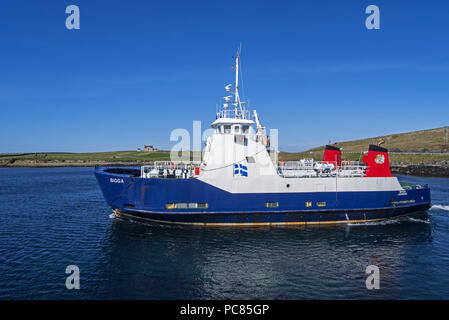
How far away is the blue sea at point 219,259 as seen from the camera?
37.2 ft

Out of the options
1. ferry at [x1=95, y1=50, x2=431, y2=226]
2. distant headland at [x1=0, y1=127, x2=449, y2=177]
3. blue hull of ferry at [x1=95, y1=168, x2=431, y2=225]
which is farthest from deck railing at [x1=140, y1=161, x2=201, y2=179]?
distant headland at [x1=0, y1=127, x2=449, y2=177]

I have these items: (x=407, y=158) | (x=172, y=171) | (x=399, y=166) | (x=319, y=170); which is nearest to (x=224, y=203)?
(x=172, y=171)

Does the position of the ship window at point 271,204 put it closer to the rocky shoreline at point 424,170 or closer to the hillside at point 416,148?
the rocky shoreline at point 424,170

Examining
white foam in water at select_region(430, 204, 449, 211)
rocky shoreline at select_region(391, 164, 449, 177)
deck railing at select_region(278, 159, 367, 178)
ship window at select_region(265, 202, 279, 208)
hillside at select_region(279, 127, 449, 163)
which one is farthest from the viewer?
hillside at select_region(279, 127, 449, 163)

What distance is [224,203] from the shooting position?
18625 millimetres

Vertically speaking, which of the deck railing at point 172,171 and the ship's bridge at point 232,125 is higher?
the ship's bridge at point 232,125

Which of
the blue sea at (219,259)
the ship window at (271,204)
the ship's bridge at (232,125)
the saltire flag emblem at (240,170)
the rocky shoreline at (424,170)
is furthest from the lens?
the rocky shoreline at (424,170)

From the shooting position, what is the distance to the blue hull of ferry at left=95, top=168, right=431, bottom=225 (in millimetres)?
18391

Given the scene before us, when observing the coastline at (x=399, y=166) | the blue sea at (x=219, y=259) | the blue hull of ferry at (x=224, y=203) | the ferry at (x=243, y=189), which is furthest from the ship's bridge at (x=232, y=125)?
the coastline at (x=399, y=166)

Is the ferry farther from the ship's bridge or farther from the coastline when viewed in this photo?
the coastline

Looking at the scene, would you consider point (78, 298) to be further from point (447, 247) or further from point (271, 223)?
point (447, 247)

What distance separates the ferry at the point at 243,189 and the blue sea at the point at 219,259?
3.20ft
